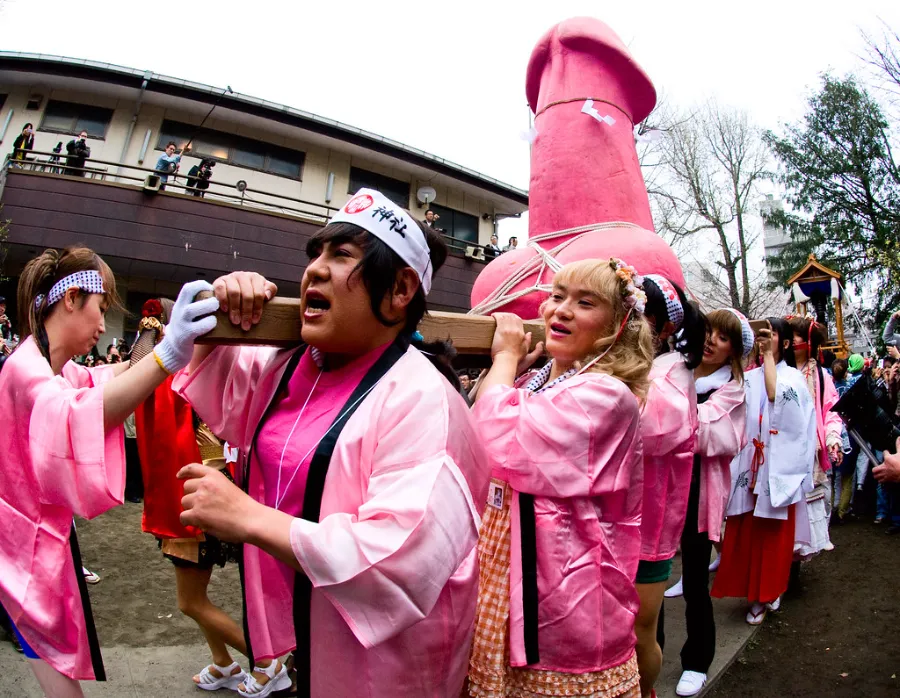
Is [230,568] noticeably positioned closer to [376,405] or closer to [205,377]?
[205,377]

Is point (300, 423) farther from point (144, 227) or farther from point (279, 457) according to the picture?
point (144, 227)

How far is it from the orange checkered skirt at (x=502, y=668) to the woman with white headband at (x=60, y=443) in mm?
1059

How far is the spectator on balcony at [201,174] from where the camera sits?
1273 cm

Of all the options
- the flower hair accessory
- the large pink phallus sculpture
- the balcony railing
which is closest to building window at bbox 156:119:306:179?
the balcony railing

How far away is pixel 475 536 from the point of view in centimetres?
124

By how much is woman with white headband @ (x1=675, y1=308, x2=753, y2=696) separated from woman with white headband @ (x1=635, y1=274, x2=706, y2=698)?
1.87ft

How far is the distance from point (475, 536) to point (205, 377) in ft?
2.83

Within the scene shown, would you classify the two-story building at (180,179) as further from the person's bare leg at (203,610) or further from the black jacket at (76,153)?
the person's bare leg at (203,610)

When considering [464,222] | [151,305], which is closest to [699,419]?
[151,305]

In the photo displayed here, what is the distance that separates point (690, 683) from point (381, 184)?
49.0 feet

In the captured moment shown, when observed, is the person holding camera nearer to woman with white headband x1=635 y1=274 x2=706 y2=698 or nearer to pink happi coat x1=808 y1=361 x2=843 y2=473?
pink happi coat x1=808 y1=361 x2=843 y2=473

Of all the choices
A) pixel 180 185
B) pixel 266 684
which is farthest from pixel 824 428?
pixel 180 185

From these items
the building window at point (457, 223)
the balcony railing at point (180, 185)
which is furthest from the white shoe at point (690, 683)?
the building window at point (457, 223)

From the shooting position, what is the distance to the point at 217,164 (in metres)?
14.5
